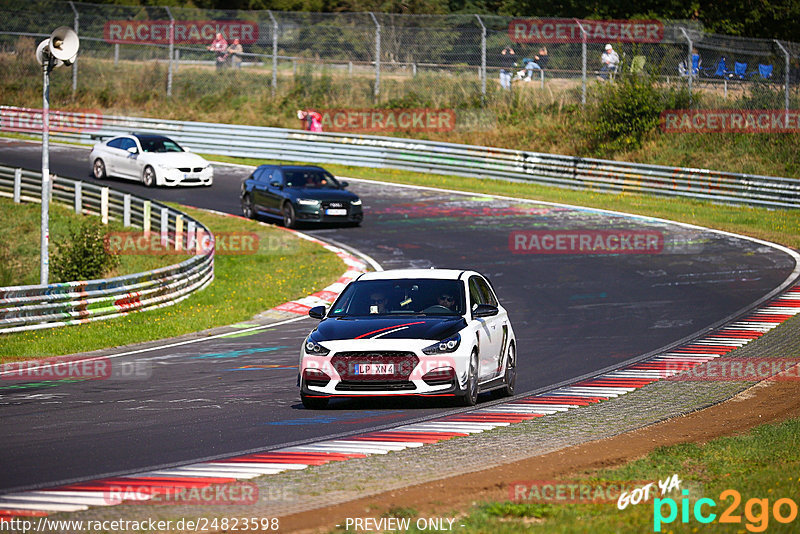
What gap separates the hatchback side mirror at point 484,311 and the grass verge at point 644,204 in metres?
17.5

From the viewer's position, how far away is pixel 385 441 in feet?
32.8

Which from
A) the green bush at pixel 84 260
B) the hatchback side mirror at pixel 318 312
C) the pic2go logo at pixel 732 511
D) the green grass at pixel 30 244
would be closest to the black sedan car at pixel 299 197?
the green grass at pixel 30 244

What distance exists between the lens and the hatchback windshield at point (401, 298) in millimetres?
12523

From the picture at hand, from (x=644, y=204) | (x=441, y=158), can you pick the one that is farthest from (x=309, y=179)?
(x=644, y=204)

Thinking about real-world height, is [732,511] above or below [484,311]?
below

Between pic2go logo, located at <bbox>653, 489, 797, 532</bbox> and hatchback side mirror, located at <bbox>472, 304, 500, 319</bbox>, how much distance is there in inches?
199

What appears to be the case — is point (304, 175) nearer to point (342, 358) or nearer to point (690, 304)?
point (690, 304)

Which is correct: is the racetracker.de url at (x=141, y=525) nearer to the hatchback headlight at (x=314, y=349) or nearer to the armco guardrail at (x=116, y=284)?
the hatchback headlight at (x=314, y=349)

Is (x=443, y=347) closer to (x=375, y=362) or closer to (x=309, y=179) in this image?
(x=375, y=362)

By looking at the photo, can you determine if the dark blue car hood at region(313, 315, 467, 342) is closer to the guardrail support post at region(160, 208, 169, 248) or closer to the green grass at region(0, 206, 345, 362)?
the green grass at region(0, 206, 345, 362)

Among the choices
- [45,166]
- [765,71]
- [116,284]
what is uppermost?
[765,71]

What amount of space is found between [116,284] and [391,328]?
10407 millimetres

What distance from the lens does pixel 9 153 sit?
4122cm

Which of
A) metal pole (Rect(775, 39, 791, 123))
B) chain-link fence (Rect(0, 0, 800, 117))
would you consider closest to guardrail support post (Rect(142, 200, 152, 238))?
chain-link fence (Rect(0, 0, 800, 117))
